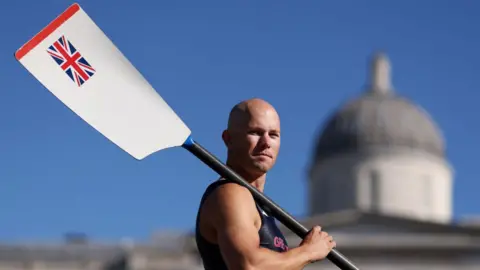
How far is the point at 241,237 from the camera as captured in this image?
560 centimetres

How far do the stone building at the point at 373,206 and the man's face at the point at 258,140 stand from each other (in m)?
43.3

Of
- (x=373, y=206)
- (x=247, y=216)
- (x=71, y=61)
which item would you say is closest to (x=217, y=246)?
(x=247, y=216)

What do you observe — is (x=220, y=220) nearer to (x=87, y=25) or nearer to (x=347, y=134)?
(x=87, y=25)

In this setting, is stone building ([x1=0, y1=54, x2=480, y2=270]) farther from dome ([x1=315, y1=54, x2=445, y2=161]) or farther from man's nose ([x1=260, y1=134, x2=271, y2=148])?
man's nose ([x1=260, y1=134, x2=271, y2=148])

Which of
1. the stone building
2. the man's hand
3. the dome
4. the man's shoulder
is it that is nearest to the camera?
the man's shoulder

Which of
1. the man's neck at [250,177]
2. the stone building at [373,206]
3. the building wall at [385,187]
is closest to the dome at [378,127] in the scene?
the stone building at [373,206]

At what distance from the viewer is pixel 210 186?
5.87 metres

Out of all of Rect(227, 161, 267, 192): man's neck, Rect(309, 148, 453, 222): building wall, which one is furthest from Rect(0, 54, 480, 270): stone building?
Rect(227, 161, 267, 192): man's neck

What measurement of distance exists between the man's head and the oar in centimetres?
13

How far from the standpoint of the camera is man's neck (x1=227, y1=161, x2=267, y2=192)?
19.9 ft

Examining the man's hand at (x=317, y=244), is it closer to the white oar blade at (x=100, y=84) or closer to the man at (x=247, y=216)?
the man at (x=247, y=216)

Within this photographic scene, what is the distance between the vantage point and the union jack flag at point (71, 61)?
5641mm

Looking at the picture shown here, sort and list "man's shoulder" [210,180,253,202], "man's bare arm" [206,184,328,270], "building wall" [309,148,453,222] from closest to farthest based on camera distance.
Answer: "man's bare arm" [206,184,328,270] → "man's shoulder" [210,180,253,202] → "building wall" [309,148,453,222]

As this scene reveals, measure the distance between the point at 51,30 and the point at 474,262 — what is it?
48.2m
